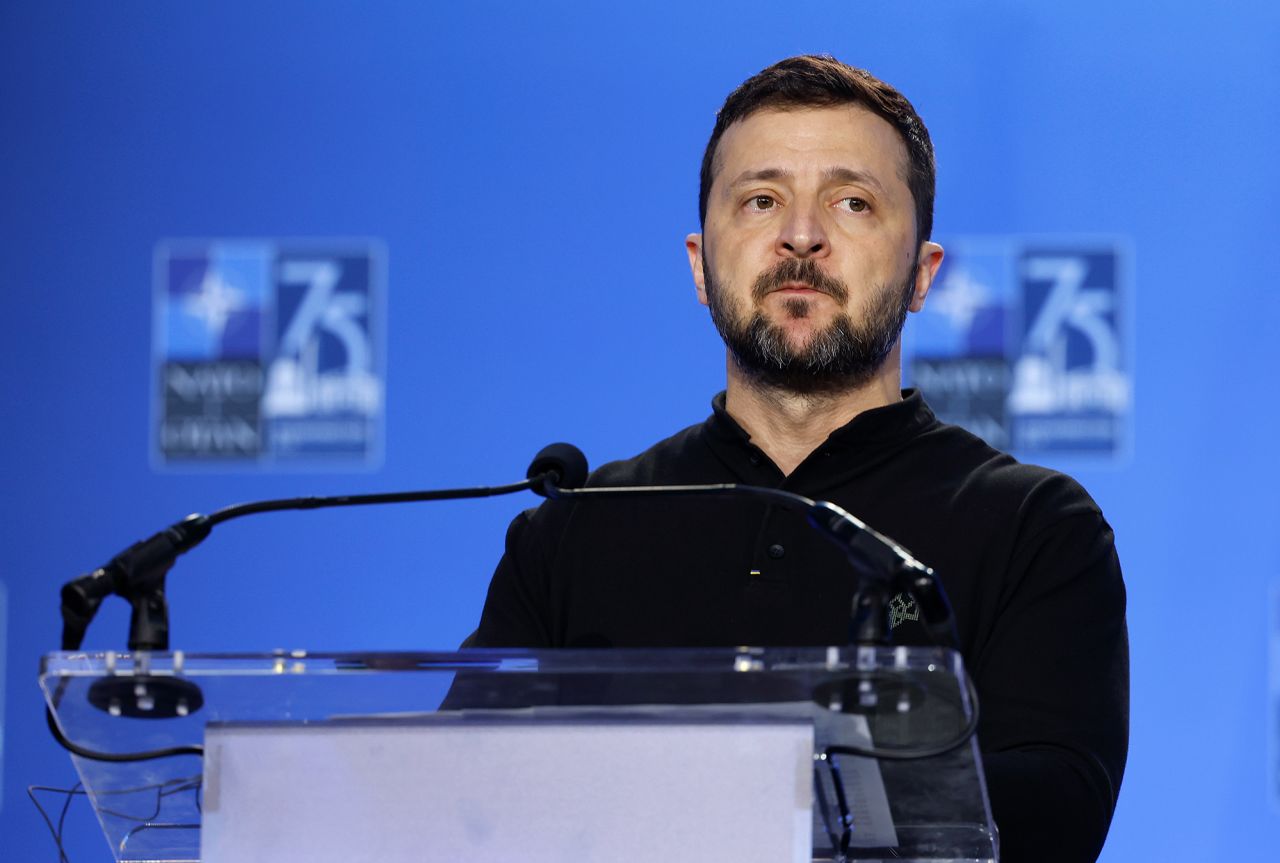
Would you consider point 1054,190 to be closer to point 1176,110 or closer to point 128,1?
point 1176,110

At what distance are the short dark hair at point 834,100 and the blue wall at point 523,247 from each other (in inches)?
32.2

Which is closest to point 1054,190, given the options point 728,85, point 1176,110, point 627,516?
point 1176,110

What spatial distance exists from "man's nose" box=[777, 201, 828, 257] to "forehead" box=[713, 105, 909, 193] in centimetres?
6

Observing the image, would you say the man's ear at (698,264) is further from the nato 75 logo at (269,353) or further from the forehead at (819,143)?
the nato 75 logo at (269,353)

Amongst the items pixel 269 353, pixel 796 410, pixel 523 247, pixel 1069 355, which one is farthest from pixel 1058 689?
pixel 269 353

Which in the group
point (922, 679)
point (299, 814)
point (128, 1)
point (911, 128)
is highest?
point (128, 1)

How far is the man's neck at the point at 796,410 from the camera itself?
7.23ft

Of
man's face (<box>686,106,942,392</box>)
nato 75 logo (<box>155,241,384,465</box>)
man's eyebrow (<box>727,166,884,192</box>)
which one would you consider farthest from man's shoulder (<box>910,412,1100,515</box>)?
nato 75 logo (<box>155,241,384,465</box>)

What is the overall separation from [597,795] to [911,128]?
1269mm

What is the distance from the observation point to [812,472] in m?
2.17

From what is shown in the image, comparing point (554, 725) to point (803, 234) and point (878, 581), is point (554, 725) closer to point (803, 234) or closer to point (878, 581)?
point (878, 581)

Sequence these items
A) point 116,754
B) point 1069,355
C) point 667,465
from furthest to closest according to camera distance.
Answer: point 1069,355
point 667,465
point 116,754

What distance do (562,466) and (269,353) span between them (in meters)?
1.75

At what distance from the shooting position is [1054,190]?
305 centimetres
